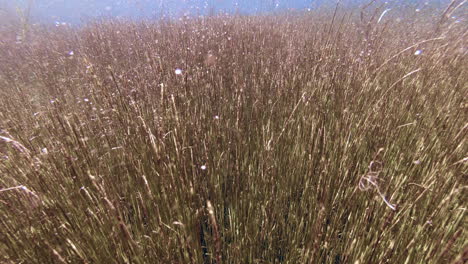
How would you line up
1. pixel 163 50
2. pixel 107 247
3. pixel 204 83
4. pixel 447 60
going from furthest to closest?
pixel 163 50, pixel 447 60, pixel 204 83, pixel 107 247

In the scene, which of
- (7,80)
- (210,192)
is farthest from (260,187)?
(7,80)

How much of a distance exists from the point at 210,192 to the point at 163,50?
330cm

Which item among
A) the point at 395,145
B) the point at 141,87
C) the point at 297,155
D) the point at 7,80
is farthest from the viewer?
the point at 7,80

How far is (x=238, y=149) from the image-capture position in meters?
1.48

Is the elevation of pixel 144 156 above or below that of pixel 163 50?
below

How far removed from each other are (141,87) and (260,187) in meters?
1.90

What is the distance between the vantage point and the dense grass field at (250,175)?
86cm

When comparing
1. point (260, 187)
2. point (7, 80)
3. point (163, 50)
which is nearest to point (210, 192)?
point (260, 187)

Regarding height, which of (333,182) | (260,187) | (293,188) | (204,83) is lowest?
(293,188)

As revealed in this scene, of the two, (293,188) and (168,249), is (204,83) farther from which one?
(168,249)

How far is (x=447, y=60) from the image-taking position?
2832 millimetres

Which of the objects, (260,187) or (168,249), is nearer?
(168,249)

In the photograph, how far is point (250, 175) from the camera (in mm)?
1332

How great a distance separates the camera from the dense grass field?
86 centimetres
